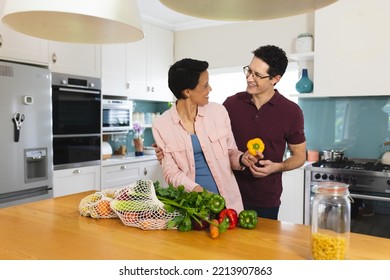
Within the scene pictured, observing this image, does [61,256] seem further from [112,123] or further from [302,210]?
[112,123]

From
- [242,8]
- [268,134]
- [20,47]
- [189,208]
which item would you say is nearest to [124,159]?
[20,47]

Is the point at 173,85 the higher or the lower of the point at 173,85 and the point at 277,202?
the higher

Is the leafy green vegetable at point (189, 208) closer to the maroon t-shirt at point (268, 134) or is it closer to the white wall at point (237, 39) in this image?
the maroon t-shirt at point (268, 134)

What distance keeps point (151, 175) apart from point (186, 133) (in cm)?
270

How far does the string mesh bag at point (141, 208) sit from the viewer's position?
148cm

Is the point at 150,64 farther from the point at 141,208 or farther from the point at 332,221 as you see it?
the point at 332,221

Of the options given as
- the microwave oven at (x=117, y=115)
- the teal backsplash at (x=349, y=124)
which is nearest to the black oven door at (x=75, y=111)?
the microwave oven at (x=117, y=115)

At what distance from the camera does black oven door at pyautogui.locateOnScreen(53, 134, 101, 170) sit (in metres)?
3.43

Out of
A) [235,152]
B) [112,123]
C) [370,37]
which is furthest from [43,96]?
[370,37]

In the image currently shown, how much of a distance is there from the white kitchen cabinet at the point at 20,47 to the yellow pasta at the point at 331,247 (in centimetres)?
279

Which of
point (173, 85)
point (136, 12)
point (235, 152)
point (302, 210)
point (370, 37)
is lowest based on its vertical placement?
point (302, 210)

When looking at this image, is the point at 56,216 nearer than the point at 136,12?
No

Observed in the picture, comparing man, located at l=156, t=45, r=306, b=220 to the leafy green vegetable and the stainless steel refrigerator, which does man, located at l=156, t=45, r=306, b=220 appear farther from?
the stainless steel refrigerator

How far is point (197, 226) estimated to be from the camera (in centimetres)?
147
